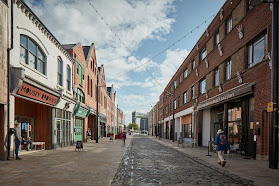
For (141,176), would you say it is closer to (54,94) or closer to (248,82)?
(248,82)

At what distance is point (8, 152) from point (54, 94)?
20.2ft

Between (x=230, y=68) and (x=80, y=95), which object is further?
(x=80, y=95)

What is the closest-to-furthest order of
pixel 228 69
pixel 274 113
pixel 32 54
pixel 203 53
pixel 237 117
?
pixel 274 113, pixel 32 54, pixel 237 117, pixel 228 69, pixel 203 53

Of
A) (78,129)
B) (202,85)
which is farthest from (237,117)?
(78,129)

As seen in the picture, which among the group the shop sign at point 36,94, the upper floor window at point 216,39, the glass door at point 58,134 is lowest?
the glass door at point 58,134

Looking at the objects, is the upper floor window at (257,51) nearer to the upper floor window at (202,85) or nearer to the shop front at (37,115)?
the upper floor window at (202,85)

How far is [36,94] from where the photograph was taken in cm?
1362

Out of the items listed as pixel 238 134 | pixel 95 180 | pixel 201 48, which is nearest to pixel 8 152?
pixel 95 180

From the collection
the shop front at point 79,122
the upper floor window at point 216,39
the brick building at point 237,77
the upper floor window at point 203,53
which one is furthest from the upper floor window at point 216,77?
the shop front at point 79,122

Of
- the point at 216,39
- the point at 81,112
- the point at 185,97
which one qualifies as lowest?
the point at 81,112

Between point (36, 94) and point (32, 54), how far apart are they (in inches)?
93.1

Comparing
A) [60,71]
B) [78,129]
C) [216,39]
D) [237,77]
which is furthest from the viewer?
[78,129]

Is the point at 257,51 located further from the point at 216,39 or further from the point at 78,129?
the point at 78,129

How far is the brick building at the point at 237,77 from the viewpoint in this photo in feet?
39.4
